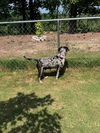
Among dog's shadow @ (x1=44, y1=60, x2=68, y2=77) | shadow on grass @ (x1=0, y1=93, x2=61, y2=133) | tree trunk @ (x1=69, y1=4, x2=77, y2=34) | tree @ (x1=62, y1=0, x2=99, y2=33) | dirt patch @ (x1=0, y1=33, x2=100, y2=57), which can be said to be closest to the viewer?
shadow on grass @ (x1=0, y1=93, x2=61, y2=133)

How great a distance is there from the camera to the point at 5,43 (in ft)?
34.1

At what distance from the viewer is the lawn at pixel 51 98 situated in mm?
4332

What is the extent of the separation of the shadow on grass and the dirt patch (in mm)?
3088

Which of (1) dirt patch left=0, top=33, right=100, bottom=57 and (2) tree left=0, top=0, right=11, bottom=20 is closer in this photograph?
(1) dirt patch left=0, top=33, right=100, bottom=57

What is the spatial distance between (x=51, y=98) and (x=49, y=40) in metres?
5.32

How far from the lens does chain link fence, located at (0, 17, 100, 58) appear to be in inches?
335

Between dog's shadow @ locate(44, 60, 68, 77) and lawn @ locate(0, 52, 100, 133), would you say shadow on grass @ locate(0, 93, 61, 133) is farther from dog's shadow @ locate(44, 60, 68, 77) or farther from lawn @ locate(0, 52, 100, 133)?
dog's shadow @ locate(44, 60, 68, 77)

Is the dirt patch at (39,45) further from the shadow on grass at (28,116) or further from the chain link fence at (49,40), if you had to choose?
the shadow on grass at (28,116)

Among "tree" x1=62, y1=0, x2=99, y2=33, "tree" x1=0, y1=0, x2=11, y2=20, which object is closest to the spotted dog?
"tree" x1=62, y1=0, x2=99, y2=33

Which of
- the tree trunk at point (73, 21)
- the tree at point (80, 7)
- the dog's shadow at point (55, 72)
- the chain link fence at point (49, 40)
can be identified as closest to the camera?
the dog's shadow at point (55, 72)

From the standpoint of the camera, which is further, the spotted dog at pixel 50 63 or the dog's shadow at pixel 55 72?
the dog's shadow at pixel 55 72

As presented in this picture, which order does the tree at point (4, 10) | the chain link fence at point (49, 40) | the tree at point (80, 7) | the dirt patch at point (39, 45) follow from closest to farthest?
the chain link fence at point (49, 40) < the dirt patch at point (39, 45) < the tree at point (80, 7) < the tree at point (4, 10)

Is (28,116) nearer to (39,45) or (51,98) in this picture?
(51,98)

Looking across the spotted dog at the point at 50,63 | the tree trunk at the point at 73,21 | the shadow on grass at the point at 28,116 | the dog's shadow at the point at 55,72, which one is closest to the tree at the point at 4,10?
the tree trunk at the point at 73,21
